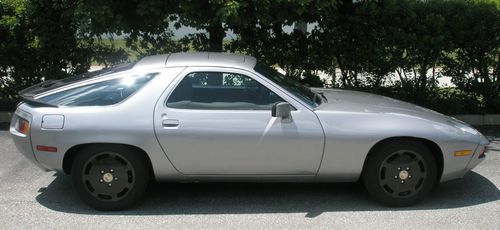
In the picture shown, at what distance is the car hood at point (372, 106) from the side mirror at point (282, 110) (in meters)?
0.33

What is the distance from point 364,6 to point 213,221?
462 cm

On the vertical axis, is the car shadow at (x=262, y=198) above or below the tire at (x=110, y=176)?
below

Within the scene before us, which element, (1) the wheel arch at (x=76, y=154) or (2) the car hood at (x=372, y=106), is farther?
(2) the car hood at (x=372, y=106)

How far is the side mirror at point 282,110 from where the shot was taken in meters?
4.70

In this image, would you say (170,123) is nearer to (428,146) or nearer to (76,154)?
(76,154)

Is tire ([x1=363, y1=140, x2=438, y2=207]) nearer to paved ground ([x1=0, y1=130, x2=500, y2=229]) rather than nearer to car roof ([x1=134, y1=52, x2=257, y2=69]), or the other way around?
paved ground ([x1=0, y1=130, x2=500, y2=229])

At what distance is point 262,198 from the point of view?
5305 millimetres

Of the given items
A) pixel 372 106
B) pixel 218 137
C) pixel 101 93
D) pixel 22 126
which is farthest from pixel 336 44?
pixel 22 126

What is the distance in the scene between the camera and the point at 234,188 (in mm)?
5566

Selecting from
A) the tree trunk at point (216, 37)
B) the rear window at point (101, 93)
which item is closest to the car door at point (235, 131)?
the rear window at point (101, 93)

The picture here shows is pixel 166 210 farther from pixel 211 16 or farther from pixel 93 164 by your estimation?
pixel 211 16

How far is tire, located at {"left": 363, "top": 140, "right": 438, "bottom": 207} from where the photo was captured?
490 cm

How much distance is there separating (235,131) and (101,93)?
1222 mm

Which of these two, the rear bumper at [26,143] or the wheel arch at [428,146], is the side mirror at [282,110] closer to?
the wheel arch at [428,146]
